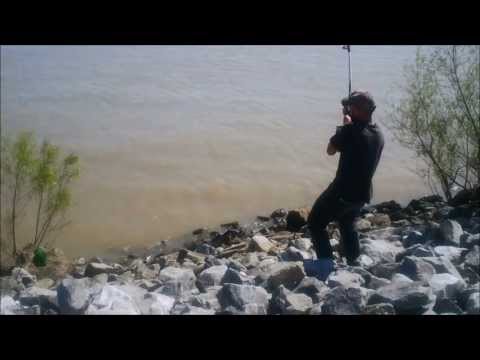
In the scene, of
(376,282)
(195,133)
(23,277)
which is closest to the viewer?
(376,282)

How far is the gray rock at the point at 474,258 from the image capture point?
4.63 meters

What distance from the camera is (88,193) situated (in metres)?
8.85

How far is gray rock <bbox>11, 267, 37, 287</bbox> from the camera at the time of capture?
5.49 m

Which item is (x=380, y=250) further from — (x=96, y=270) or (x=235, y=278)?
(x=96, y=270)

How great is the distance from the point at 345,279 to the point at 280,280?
0.56m

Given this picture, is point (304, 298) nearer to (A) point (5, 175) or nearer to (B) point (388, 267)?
(B) point (388, 267)

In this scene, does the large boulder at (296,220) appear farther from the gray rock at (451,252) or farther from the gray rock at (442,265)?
the gray rock at (442,265)

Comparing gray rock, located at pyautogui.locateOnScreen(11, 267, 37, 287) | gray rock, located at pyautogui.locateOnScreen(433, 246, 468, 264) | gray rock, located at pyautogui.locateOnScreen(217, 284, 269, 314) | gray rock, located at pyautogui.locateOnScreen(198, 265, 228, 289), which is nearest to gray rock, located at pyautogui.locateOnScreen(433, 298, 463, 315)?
gray rock, located at pyautogui.locateOnScreen(433, 246, 468, 264)

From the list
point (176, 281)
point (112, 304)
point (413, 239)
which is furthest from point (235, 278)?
point (413, 239)

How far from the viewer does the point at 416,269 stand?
4465mm

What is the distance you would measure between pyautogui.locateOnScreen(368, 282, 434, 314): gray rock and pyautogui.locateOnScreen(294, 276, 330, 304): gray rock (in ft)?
1.31

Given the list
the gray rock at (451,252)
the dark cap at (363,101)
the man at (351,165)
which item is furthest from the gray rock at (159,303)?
the gray rock at (451,252)

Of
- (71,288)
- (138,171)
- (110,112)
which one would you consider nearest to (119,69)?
(110,112)

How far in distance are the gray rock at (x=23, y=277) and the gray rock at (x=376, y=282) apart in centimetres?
350
